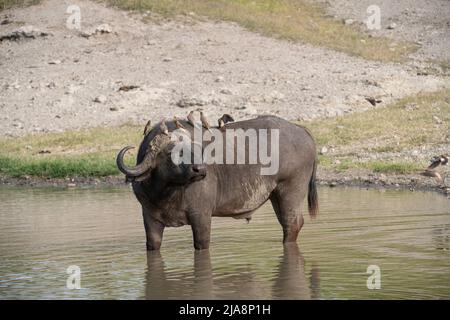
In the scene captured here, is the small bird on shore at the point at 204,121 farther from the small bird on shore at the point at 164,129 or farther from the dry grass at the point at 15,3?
the dry grass at the point at 15,3

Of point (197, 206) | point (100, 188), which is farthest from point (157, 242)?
point (100, 188)

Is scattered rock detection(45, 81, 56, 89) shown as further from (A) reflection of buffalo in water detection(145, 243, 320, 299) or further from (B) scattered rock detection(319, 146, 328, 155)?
(A) reflection of buffalo in water detection(145, 243, 320, 299)

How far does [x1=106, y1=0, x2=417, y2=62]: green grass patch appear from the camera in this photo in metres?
32.1

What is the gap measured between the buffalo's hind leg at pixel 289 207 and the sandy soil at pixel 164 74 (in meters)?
12.4

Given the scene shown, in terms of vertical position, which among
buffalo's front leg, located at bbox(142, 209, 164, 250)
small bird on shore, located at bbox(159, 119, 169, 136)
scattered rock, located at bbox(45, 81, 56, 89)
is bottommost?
buffalo's front leg, located at bbox(142, 209, 164, 250)

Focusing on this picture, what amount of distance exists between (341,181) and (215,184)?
7187 mm

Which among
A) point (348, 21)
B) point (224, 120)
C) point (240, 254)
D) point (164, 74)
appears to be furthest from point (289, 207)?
point (348, 21)

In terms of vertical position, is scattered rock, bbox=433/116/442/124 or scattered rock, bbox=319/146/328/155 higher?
scattered rock, bbox=433/116/442/124

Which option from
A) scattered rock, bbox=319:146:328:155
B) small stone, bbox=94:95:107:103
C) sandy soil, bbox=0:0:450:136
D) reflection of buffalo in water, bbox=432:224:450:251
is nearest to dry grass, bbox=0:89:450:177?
scattered rock, bbox=319:146:328:155

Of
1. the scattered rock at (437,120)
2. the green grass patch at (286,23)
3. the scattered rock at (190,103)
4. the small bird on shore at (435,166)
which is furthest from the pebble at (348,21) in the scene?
the small bird on shore at (435,166)

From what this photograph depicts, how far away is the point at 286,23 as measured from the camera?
33812 mm

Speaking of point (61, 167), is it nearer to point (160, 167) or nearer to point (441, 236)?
point (160, 167)

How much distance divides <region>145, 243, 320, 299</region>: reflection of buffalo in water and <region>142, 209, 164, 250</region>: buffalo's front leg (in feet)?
0.98

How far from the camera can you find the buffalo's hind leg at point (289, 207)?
41.5ft
